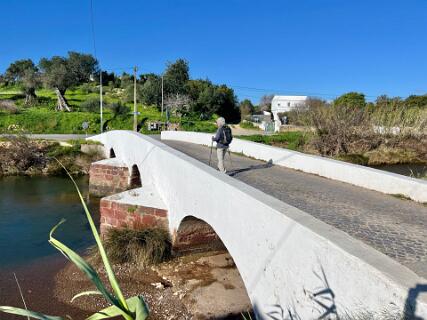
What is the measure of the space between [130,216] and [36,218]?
18.0ft

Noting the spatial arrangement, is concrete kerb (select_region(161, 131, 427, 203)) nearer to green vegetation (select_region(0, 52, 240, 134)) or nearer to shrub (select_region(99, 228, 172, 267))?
shrub (select_region(99, 228, 172, 267))

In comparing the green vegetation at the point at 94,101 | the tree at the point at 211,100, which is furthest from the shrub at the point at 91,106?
the tree at the point at 211,100

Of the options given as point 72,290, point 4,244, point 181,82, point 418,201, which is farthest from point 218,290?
point 181,82

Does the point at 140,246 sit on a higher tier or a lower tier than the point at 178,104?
lower

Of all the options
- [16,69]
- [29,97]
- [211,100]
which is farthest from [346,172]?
[16,69]

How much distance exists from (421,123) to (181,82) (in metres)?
30.2

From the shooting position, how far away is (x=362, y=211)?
495cm

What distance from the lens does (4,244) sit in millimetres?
10250

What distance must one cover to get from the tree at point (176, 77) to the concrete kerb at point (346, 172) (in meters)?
33.6

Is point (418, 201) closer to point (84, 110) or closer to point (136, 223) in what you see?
point (136, 223)

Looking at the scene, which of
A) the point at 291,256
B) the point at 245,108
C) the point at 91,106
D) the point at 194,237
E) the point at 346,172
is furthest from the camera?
the point at 245,108

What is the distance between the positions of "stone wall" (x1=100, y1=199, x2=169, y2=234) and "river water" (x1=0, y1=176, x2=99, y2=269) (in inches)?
53.9

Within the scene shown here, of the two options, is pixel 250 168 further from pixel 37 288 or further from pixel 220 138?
pixel 37 288

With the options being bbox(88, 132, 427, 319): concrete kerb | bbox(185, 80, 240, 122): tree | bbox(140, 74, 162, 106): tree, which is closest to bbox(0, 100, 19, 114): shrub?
bbox(140, 74, 162, 106): tree
